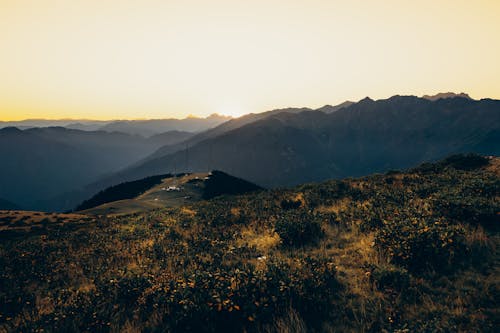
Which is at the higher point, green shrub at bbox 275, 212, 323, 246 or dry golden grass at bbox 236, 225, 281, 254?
green shrub at bbox 275, 212, 323, 246

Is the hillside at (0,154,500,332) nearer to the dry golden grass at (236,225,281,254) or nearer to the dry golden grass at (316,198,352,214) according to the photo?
the dry golden grass at (236,225,281,254)

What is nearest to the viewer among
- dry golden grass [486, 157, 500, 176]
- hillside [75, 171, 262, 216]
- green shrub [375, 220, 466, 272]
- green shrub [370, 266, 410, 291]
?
green shrub [370, 266, 410, 291]

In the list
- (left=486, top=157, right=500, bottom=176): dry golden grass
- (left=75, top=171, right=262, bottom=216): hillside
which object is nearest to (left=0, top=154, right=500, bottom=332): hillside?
(left=486, top=157, right=500, bottom=176): dry golden grass

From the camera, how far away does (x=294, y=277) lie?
8125mm

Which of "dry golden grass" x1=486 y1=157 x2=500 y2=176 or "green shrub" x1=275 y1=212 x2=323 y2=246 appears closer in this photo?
"green shrub" x1=275 y1=212 x2=323 y2=246

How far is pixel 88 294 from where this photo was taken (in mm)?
8844

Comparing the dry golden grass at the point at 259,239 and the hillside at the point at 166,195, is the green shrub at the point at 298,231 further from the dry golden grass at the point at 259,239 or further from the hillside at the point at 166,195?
the hillside at the point at 166,195

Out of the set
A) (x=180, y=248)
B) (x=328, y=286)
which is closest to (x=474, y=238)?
(x=328, y=286)

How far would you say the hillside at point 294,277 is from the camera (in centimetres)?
684

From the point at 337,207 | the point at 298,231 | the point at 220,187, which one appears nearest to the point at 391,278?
the point at 298,231

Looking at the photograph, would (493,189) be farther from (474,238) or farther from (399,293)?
(399,293)

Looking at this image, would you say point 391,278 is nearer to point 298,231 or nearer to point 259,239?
point 298,231

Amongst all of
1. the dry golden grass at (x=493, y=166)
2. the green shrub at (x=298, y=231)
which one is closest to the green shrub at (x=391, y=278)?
the green shrub at (x=298, y=231)

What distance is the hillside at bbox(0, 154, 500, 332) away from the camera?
684 cm
